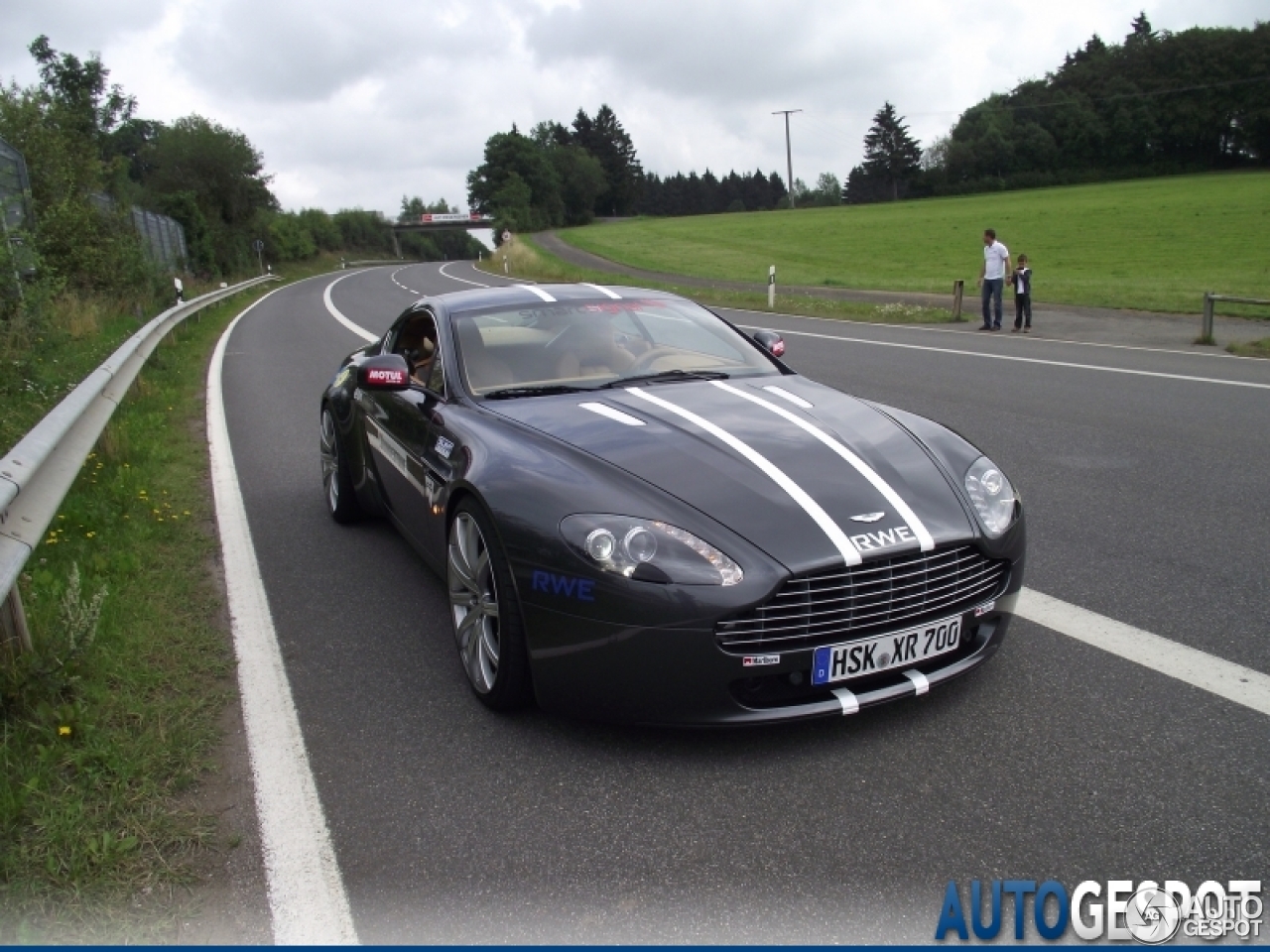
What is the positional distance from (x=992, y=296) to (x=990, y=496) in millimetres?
16581

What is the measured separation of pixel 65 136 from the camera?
878 inches

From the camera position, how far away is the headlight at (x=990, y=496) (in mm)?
3727

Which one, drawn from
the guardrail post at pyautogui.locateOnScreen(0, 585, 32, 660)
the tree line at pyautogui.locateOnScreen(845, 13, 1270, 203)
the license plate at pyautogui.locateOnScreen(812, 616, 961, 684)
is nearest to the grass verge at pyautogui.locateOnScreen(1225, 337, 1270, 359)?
the license plate at pyautogui.locateOnScreen(812, 616, 961, 684)

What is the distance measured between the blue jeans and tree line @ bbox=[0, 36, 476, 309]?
1448cm

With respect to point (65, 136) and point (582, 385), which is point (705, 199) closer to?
point (65, 136)

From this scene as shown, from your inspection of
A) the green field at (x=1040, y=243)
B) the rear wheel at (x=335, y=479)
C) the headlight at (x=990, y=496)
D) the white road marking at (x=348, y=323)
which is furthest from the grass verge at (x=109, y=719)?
the green field at (x=1040, y=243)

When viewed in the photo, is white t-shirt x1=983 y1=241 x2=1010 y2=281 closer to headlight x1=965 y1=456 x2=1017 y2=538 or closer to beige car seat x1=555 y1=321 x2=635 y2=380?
beige car seat x1=555 y1=321 x2=635 y2=380

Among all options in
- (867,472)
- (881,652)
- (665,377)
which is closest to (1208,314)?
(665,377)

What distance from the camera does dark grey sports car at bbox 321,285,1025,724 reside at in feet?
10.6

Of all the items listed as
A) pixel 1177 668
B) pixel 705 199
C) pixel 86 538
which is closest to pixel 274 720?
pixel 86 538

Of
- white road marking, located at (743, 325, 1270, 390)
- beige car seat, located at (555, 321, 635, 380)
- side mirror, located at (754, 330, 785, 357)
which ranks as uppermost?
beige car seat, located at (555, 321, 635, 380)

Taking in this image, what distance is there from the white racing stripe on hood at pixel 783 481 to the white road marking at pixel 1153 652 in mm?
1406

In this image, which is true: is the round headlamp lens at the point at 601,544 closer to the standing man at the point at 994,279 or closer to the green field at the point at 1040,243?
the standing man at the point at 994,279

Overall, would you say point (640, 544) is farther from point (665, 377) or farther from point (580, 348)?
point (580, 348)
